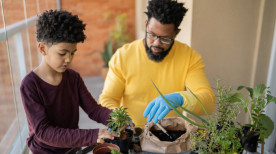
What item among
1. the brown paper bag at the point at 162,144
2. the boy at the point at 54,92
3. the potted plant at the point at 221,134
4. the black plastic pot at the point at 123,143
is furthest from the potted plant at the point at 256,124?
the boy at the point at 54,92

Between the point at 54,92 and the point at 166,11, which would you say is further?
the point at 166,11

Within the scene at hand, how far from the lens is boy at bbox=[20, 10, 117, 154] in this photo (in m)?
1.10

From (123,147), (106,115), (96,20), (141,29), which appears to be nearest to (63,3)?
(96,20)

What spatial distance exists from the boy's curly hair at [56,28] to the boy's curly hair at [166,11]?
549 mm

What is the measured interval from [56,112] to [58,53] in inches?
12.5

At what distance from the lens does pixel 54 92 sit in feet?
4.01

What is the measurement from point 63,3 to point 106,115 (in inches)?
150

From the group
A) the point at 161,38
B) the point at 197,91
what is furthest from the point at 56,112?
the point at 197,91

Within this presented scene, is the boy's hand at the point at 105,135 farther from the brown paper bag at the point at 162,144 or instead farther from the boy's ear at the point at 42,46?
the boy's ear at the point at 42,46

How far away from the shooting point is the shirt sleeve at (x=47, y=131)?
3.60 feet

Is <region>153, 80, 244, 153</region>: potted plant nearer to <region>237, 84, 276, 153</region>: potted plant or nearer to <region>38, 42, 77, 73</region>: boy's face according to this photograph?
<region>237, 84, 276, 153</region>: potted plant

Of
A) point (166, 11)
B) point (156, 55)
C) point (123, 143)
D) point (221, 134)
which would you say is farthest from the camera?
point (156, 55)

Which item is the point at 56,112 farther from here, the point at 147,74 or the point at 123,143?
the point at 147,74

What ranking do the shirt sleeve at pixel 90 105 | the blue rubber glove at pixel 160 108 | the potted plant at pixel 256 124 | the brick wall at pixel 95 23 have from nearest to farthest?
the potted plant at pixel 256 124
the blue rubber glove at pixel 160 108
the shirt sleeve at pixel 90 105
the brick wall at pixel 95 23
